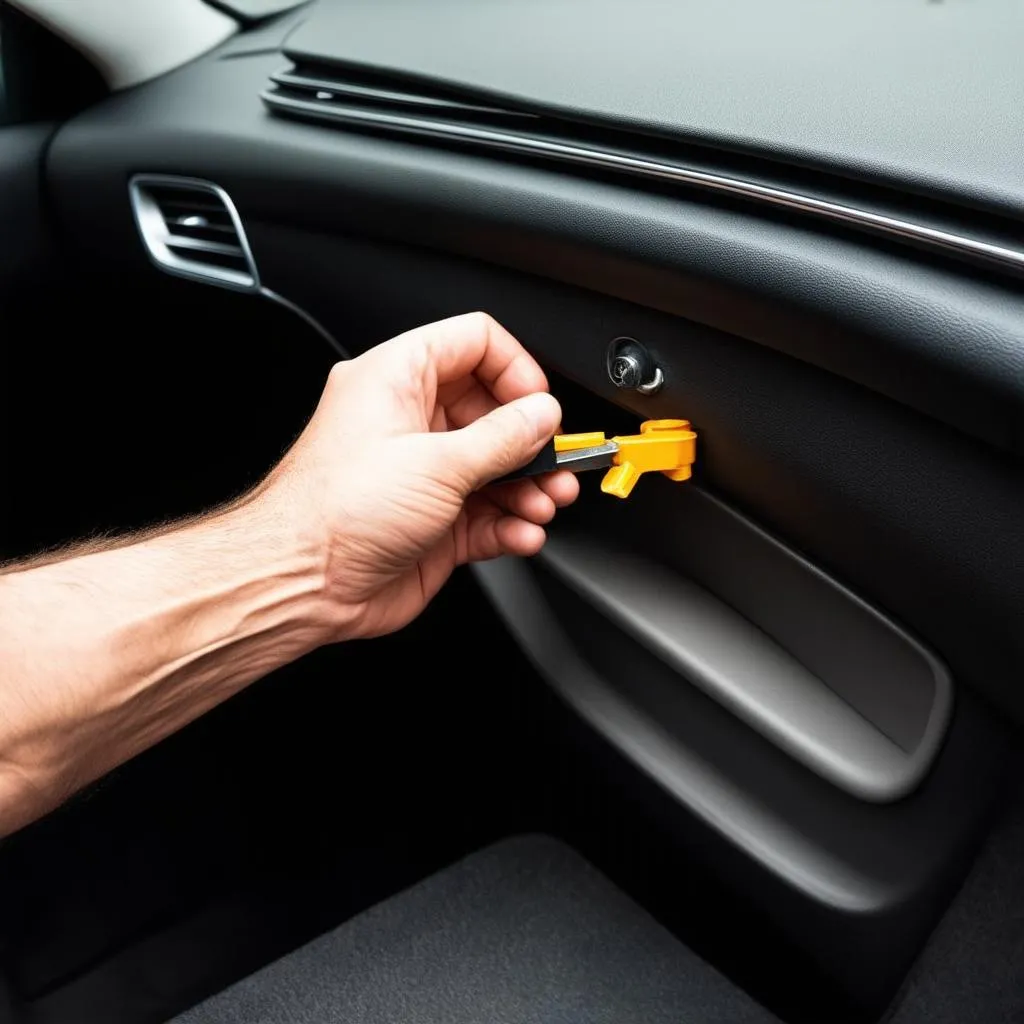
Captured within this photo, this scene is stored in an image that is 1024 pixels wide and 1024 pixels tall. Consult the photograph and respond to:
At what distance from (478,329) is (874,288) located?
11.7 inches

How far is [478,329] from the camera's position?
31.4 inches

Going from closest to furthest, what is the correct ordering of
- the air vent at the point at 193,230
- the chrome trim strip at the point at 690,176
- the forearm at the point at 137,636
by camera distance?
the chrome trim strip at the point at 690,176
the forearm at the point at 137,636
the air vent at the point at 193,230

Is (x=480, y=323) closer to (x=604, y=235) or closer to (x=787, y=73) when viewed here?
(x=604, y=235)

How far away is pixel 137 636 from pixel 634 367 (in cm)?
35

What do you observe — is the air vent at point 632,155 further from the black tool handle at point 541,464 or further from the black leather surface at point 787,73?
the black tool handle at point 541,464

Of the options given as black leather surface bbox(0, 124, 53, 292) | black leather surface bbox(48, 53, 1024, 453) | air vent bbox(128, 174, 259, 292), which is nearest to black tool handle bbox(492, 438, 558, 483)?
black leather surface bbox(48, 53, 1024, 453)

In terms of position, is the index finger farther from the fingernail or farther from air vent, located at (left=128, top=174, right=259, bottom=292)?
air vent, located at (left=128, top=174, right=259, bottom=292)

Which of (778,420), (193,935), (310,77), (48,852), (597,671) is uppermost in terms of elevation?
(310,77)

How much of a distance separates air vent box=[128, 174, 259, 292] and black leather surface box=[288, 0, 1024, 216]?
23 cm

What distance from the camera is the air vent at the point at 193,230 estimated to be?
3.48 feet

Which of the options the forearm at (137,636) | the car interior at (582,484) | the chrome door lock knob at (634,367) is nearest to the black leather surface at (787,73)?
the car interior at (582,484)

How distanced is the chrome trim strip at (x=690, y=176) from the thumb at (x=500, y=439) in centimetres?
16

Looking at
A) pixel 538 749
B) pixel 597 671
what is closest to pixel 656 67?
pixel 597 671

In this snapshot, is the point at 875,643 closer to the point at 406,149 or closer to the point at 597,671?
the point at 597,671
